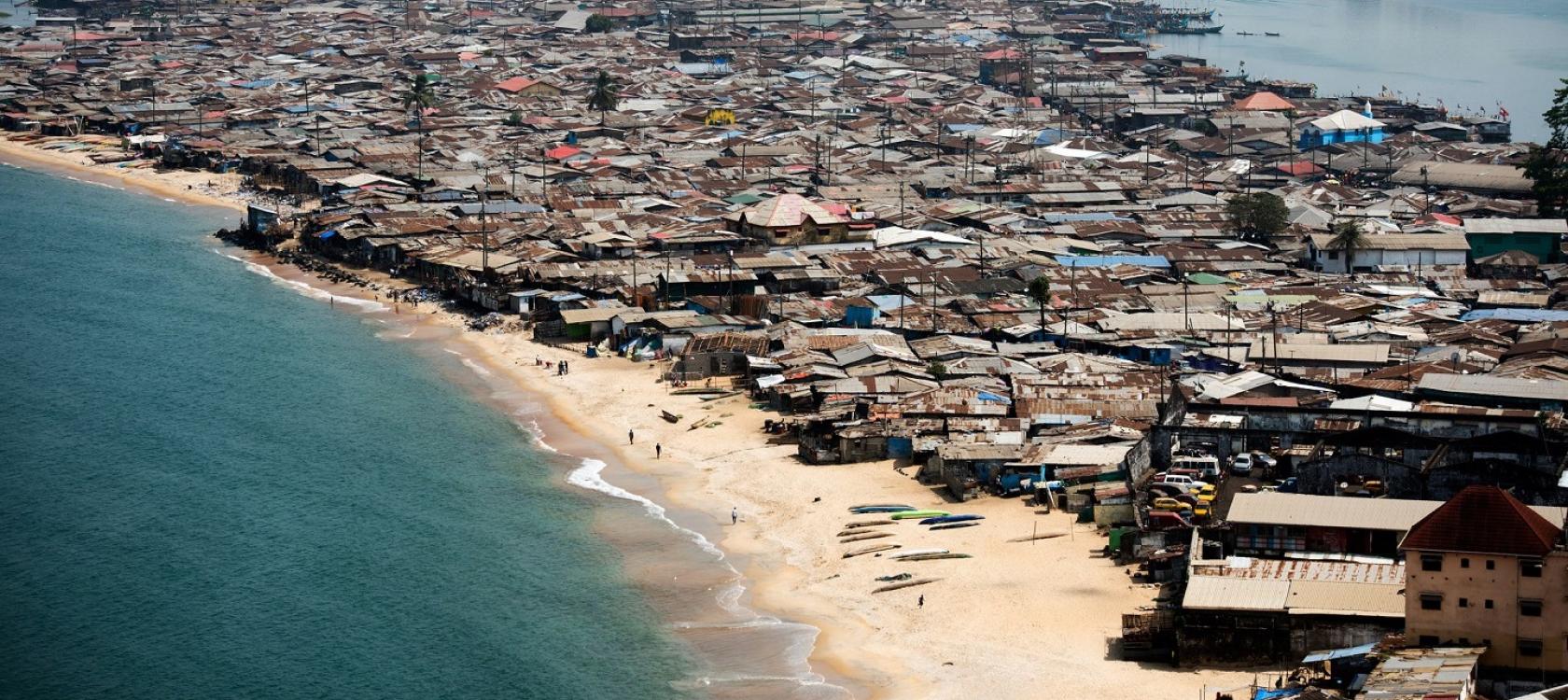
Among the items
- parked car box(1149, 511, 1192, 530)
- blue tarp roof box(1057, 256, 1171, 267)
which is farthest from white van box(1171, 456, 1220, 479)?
blue tarp roof box(1057, 256, 1171, 267)

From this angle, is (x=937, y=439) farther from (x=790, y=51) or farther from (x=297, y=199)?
(x=790, y=51)

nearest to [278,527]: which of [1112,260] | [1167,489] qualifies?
[1167,489]

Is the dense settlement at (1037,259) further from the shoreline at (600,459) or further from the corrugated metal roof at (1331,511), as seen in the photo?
the shoreline at (600,459)

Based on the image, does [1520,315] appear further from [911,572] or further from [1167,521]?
[911,572]

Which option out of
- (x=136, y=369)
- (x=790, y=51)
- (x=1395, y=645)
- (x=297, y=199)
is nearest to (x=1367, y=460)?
(x=1395, y=645)

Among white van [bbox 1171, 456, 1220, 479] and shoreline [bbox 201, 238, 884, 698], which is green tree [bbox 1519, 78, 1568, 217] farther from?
shoreline [bbox 201, 238, 884, 698]

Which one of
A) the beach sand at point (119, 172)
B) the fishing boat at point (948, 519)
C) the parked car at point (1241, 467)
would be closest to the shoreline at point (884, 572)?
the fishing boat at point (948, 519)
